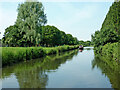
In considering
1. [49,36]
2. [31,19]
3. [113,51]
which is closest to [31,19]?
[31,19]

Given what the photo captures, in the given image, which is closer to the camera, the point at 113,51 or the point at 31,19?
the point at 113,51

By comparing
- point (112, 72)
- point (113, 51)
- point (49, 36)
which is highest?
point (49, 36)

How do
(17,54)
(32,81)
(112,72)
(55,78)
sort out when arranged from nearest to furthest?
(32,81) < (55,78) < (112,72) < (17,54)

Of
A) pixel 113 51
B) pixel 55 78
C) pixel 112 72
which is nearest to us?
pixel 55 78

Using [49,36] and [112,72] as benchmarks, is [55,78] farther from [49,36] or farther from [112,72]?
[49,36]

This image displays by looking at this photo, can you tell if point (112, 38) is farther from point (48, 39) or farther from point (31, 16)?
point (48, 39)

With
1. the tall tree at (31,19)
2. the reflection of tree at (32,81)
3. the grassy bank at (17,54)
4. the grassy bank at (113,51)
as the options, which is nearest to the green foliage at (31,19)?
the tall tree at (31,19)

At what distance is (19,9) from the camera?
37.5m

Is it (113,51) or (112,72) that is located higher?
(113,51)

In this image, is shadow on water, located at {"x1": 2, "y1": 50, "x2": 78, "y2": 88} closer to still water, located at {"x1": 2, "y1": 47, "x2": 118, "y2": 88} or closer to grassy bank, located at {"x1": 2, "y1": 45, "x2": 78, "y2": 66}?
still water, located at {"x1": 2, "y1": 47, "x2": 118, "y2": 88}

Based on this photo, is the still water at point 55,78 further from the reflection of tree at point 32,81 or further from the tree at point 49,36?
the tree at point 49,36

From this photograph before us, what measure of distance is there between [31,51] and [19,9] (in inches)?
799

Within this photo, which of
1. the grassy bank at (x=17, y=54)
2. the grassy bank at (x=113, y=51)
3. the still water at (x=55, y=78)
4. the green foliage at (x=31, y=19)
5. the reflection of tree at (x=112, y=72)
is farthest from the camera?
the green foliage at (x=31, y=19)

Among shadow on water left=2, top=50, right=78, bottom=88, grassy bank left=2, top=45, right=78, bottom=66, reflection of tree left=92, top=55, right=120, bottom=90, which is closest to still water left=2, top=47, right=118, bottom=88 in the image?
shadow on water left=2, top=50, right=78, bottom=88
